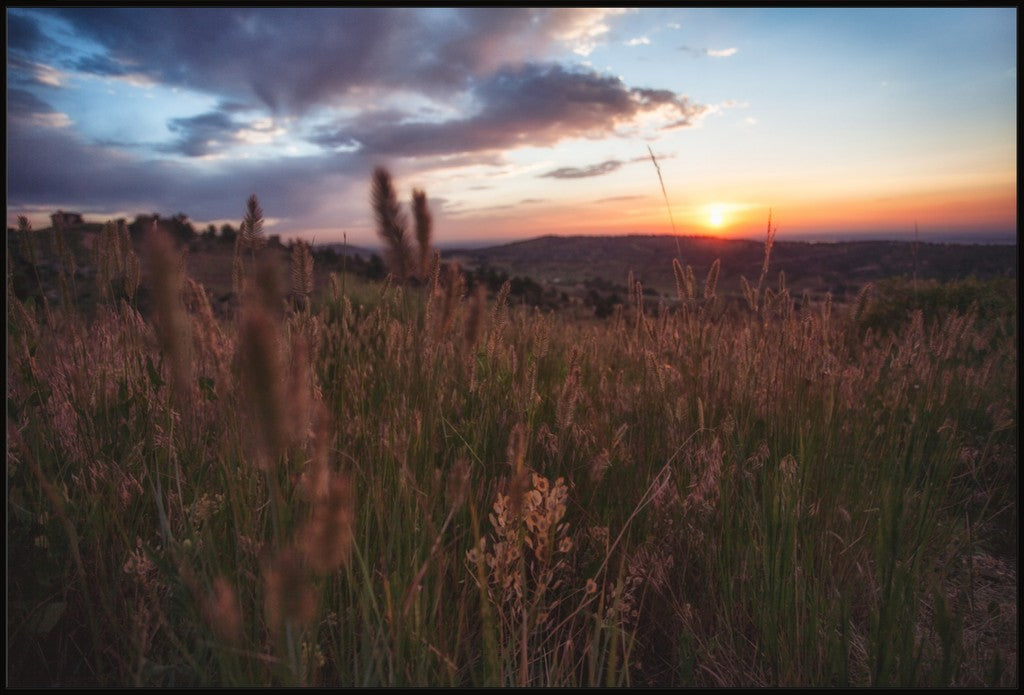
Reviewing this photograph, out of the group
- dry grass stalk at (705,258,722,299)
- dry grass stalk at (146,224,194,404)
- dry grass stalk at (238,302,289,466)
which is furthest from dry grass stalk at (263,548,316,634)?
dry grass stalk at (705,258,722,299)

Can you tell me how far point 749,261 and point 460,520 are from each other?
4.56 meters

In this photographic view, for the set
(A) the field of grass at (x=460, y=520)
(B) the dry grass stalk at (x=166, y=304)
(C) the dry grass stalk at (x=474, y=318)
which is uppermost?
(B) the dry grass stalk at (x=166, y=304)

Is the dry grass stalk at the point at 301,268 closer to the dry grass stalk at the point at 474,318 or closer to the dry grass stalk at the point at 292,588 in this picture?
the dry grass stalk at the point at 474,318

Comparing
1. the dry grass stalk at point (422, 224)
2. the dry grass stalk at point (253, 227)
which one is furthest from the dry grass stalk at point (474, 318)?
the dry grass stalk at point (253, 227)

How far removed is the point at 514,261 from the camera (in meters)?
28.8

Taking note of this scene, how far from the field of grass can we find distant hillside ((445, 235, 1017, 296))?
714mm

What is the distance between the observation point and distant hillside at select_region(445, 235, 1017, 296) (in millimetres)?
4625

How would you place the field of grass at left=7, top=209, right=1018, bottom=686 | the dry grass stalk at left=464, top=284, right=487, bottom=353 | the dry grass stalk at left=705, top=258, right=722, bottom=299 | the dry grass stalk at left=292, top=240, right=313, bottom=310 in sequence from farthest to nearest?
the dry grass stalk at left=705, top=258, right=722, bottom=299, the dry grass stalk at left=292, top=240, right=313, bottom=310, the dry grass stalk at left=464, top=284, right=487, bottom=353, the field of grass at left=7, top=209, right=1018, bottom=686

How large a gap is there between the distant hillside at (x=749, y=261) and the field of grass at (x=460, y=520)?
71cm

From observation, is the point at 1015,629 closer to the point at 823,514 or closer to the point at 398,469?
the point at 823,514

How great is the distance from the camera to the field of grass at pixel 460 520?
4.11 ft

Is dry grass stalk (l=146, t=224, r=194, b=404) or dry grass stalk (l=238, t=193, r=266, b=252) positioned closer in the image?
dry grass stalk (l=146, t=224, r=194, b=404)

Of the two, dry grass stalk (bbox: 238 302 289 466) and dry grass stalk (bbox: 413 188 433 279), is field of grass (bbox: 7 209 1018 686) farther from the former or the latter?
dry grass stalk (bbox: 413 188 433 279)

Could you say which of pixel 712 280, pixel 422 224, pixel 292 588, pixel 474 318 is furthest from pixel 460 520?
pixel 712 280
